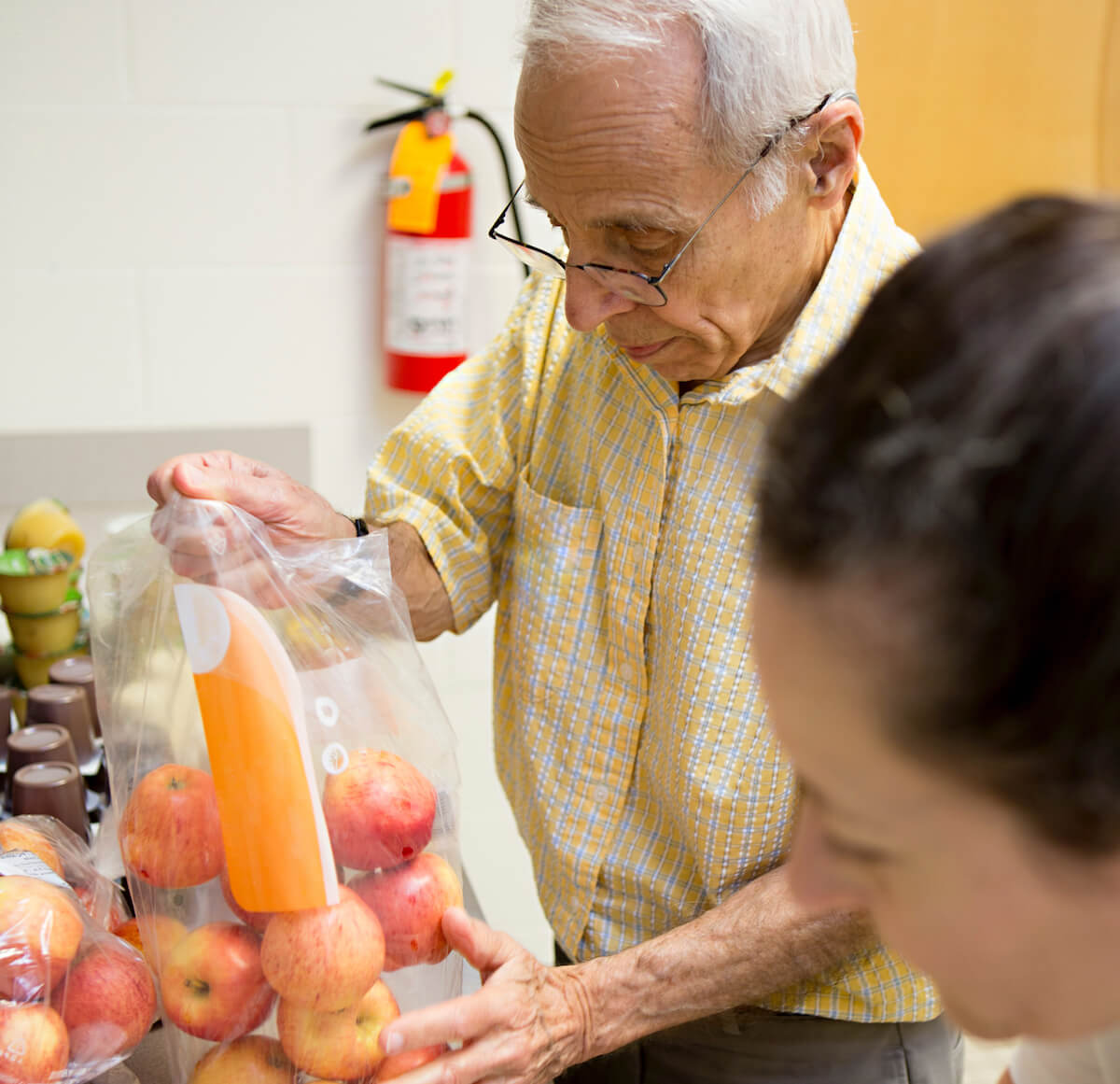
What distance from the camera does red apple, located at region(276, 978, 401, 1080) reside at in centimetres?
85

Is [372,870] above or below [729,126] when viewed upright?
below

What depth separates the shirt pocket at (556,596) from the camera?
1.26 metres

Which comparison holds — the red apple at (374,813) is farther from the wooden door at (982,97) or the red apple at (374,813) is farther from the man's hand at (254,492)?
the wooden door at (982,97)

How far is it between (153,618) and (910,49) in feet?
6.89

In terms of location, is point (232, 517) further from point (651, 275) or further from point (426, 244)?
point (426, 244)

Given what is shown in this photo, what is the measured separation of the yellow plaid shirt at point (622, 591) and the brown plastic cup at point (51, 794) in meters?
0.43

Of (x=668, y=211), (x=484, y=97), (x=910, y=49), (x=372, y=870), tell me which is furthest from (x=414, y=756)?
(x=910, y=49)

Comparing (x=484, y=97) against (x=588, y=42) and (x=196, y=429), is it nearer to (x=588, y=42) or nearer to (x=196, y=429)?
(x=196, y=429)

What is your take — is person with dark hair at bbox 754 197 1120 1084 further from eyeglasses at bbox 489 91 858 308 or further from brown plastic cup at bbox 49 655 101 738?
brown plastic cup at bbox 49 655 101 738

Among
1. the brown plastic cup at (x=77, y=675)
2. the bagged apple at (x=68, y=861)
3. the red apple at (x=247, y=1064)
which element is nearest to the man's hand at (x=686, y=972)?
the red apple at (x=247, y=1064)

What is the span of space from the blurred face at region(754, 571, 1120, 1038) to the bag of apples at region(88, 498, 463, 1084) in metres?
0.47

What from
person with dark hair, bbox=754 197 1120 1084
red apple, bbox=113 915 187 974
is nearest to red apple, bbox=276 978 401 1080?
red apple, bbox=113 915 187 974

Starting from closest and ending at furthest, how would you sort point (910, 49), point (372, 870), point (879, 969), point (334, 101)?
point (372, 870) < point (879, 969) < point (334, 101) < point (910, 49)

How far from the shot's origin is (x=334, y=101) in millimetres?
2068
